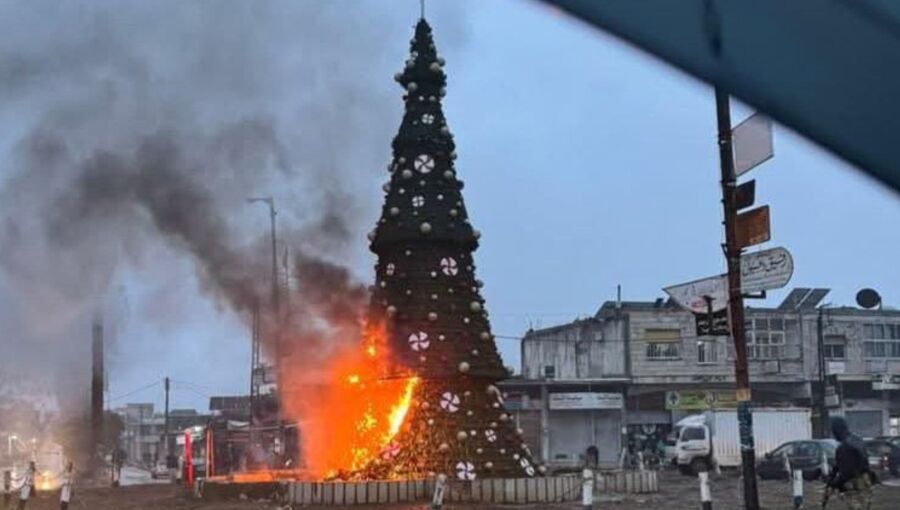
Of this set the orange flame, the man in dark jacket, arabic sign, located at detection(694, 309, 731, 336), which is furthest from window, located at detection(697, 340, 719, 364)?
arabic sign, located at detection(694, 309, 731, 336)

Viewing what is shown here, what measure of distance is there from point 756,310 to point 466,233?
118ft

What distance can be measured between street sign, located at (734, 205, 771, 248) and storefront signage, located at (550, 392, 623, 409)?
40.2 meters

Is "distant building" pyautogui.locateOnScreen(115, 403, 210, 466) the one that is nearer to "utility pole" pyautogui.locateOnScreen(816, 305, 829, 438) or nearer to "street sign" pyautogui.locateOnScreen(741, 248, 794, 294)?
"utility pole" pyautogui.locateOnScreen(816, 305, 829, 438)

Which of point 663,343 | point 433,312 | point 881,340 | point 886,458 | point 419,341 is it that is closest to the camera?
point 419,341

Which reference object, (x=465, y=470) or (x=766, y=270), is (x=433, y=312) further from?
(x=766, y=270)

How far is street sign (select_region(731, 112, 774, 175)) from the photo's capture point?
9.20 m

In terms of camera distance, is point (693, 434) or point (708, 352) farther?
point (708, 352)

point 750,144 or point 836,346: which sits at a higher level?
point 836,346

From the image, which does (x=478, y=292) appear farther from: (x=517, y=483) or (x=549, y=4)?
(x=549, y=4)

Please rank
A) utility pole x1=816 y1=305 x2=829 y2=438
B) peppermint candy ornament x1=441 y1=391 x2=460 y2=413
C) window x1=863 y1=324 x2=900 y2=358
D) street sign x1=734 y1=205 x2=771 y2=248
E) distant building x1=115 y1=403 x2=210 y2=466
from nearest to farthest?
street sign x1=734 y1=205 x2=771 y2=248, peppermint candy ornament x1=441 y1=391 x2=460 y2=413, utility pole x1=816 y1=305 x2=829 y2=438, window x1=863 y1=324 x2=900 y2=358, distant building x1=115 y1=403 x2=210 y2=466

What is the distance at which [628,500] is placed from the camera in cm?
1956

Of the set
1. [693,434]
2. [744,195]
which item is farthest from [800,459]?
[744,195]

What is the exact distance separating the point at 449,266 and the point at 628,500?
525 centimetres

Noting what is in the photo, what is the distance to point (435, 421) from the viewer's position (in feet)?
61.9
